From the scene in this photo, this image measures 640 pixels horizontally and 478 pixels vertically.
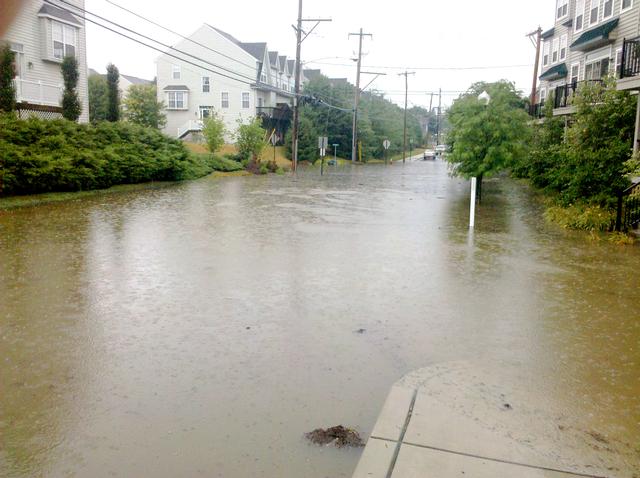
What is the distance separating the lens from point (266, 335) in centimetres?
688

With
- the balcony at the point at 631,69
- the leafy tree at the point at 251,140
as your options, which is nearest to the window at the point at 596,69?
the balcony at the point at 631,69

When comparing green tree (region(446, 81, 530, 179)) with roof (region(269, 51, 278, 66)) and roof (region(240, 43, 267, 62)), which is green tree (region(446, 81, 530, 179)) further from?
roof (region(269, 51, 278, 66))

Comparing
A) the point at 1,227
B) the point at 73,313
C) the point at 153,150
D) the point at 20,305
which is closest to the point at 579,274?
the point at 73,313

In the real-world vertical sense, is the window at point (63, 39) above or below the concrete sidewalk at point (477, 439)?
above

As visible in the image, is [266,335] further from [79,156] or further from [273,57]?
[273,57]

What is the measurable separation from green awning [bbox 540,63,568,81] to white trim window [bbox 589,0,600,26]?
6083 millimetres

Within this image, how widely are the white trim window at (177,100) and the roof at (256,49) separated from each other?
7309 mm

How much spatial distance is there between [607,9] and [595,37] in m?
2.06

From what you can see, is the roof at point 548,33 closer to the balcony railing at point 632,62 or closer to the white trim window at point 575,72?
the white trim window at point 575,72

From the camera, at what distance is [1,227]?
46.8ft

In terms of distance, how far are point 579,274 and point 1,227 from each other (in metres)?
12.4

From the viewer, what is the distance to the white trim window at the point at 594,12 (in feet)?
95.7

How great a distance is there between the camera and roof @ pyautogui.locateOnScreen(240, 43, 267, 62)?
59.2 meters

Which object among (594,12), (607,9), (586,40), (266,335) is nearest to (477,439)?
(266,335)
